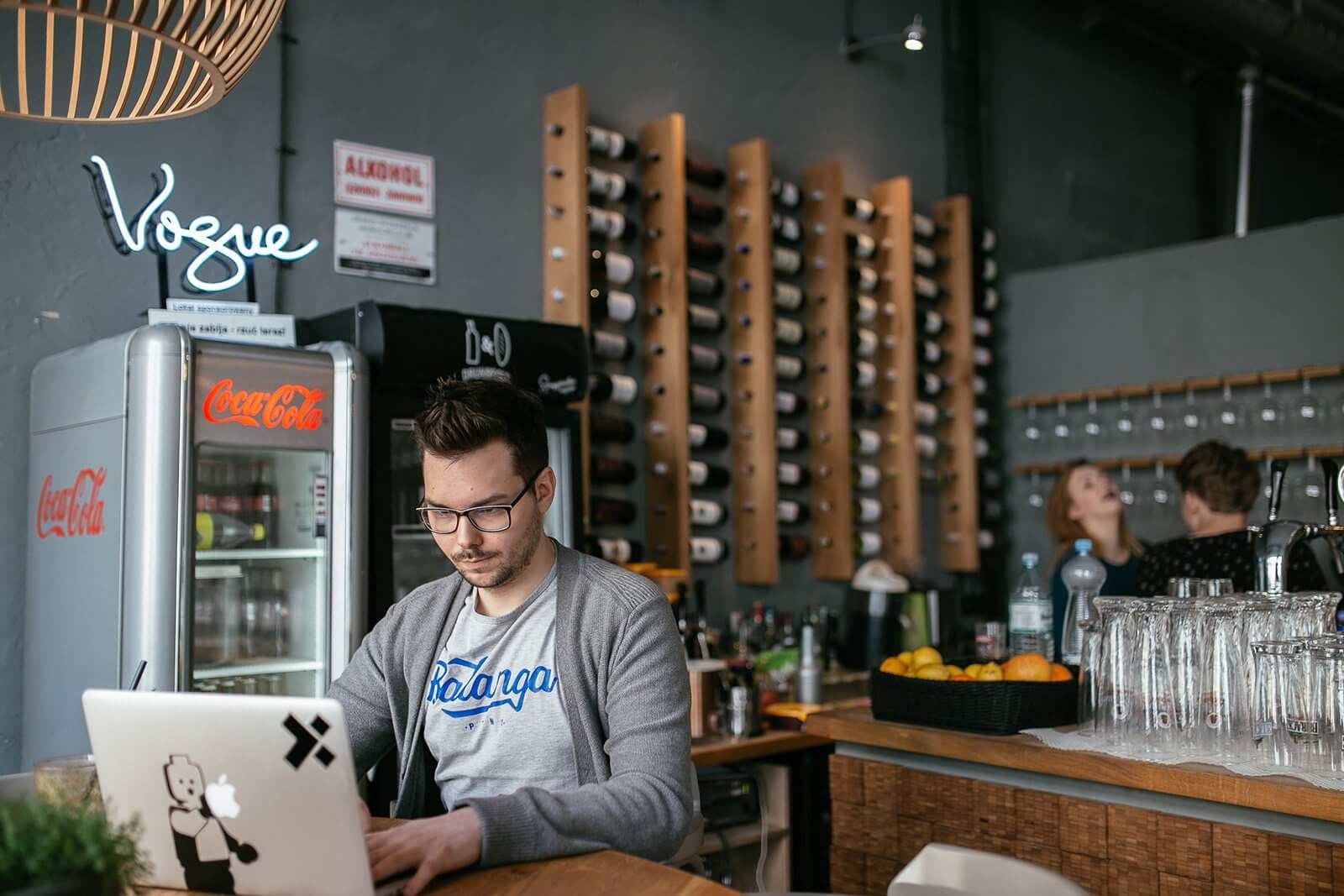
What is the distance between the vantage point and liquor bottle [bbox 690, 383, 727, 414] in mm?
4922

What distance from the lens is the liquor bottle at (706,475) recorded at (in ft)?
15.6

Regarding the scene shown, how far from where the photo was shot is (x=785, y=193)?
17.4 ft

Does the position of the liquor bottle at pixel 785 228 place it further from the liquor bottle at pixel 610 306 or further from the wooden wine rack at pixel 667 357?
the liquor bottle at pixel 610 306

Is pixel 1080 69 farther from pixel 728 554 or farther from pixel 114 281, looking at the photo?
pixel 114 281

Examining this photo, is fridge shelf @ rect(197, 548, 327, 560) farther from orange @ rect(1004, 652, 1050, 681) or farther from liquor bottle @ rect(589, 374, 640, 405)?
orange @ rect(1004, 652, 1050, 681)

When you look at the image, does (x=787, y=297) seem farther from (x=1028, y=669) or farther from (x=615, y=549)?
(x=1028, y=669)

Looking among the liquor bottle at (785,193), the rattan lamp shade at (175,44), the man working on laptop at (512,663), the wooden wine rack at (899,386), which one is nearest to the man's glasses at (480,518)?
the man working on laptop at (512,663)

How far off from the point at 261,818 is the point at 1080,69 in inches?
269

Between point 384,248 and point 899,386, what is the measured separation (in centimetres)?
250

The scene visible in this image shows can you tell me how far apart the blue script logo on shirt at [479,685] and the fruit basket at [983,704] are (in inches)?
42.1

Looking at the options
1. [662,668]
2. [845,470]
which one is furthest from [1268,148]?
[662,668]

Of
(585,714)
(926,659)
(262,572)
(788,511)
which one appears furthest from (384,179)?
(585,714)

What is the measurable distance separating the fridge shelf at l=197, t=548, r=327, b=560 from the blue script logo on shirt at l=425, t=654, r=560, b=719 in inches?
46.9

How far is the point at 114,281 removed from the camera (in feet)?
11.7
